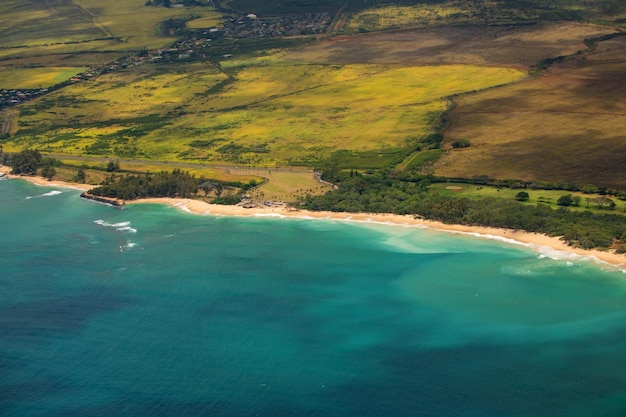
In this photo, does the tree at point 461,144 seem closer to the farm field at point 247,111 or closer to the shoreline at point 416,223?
the farm field at point 247,111

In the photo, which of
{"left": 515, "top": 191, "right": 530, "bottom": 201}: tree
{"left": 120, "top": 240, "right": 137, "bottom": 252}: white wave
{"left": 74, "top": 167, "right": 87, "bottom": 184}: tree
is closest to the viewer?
{"left": 120, "top": 240, "right": 137, "bottom": 252}: white wave

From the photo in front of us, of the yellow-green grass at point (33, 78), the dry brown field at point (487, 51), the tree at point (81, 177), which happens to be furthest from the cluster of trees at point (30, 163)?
the dry brown field at point (487, 51)

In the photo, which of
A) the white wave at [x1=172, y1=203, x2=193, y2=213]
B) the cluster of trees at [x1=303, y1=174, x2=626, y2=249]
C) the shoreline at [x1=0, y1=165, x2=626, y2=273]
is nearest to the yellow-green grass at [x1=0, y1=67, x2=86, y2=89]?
the shoreline at [x1=0, y1=165, x2=626, y2=273]

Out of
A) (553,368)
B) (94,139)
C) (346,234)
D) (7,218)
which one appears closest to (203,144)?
(94,139)

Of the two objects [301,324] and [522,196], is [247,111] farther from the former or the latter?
[301,324]

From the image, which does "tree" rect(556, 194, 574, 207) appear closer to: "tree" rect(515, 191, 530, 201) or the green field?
"tree" rect(515, 191, 530, 201)

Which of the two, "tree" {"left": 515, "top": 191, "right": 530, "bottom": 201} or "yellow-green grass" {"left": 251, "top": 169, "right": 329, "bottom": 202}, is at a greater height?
"tree" {"left": 515, "top": 191, "right": 530, "bottom": 201}
